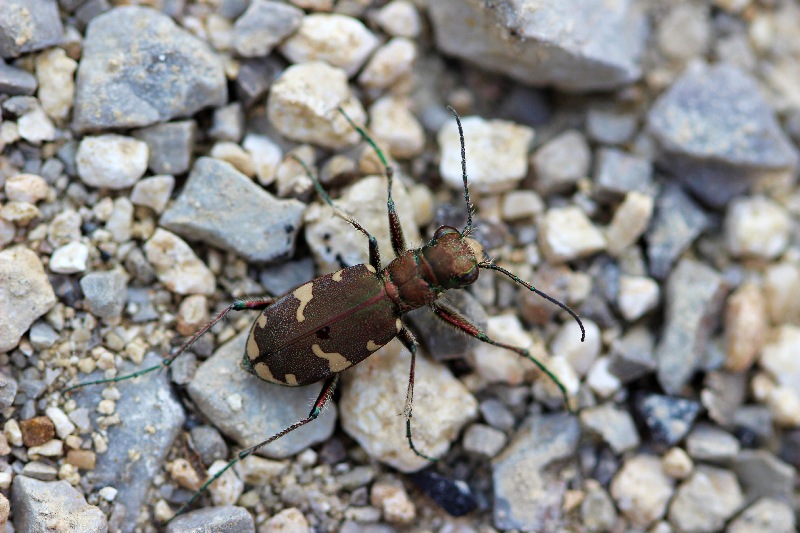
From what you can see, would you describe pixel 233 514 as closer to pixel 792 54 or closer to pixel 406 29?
pixel 406 29

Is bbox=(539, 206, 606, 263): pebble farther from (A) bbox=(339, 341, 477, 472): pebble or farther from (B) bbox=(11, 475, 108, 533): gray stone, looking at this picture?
(B) bbox=(11, 475, 108, 533): gray stone

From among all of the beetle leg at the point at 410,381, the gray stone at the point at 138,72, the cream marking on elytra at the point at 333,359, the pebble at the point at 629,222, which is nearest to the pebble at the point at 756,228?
the pebble at the point at 629,222

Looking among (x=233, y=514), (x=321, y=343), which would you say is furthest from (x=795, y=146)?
(x=233, y=514)

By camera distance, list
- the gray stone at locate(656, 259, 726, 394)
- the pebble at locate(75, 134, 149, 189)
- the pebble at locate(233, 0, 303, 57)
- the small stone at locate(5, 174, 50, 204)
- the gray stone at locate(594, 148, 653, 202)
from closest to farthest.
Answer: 1. the small stone at locate(5, 174, 50, 204)
2. the pebble at locate(75, 134, 149, 189)
3. the pebble at locate(233, 0, 303, 57)
4. the gray stone at locate(656, 259, 726, 394)
5. the gray stone at locate(594, 148, 653, 202)

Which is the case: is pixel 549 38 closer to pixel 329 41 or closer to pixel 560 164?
pixel 560 164

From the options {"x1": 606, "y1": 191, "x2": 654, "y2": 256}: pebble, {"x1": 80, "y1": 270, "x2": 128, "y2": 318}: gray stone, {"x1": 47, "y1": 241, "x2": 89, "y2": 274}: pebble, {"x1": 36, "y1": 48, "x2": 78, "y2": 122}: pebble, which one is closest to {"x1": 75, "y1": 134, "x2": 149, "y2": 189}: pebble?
{"x1": 36, "y1": 48, "x2": 78, "y2": 122}: pebble

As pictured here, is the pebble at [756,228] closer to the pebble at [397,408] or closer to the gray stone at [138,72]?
the pebble at [397,408]
